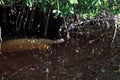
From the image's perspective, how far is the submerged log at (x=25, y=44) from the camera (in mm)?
7547

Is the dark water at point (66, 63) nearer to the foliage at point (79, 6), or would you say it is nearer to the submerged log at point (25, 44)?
the submerged log at point (25, 44)

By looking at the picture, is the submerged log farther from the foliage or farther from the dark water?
the foliage

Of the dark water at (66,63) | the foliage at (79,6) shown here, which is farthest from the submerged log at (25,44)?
the foliage at (79,6)

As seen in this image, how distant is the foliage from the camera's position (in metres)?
6.53

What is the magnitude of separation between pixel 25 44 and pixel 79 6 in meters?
1.53

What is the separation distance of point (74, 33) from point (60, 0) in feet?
6.74

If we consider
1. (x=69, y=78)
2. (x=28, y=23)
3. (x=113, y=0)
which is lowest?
(x=69, y=78)

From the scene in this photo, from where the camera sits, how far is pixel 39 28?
28.1 ft

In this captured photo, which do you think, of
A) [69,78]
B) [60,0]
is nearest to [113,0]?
[60,0]

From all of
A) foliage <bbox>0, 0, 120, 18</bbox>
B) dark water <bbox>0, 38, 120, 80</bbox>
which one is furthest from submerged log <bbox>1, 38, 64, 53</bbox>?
foliage <bbox>0, 0, 120, 18</bbox>

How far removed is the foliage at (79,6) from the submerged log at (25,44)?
0.94m

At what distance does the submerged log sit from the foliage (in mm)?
936

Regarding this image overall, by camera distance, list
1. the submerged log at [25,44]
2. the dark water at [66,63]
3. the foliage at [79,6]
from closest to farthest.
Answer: the foliage at [79,6] → the dark water at [66,63] → the submerged log at [25,44]

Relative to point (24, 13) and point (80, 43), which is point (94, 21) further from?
point (24, 13)
